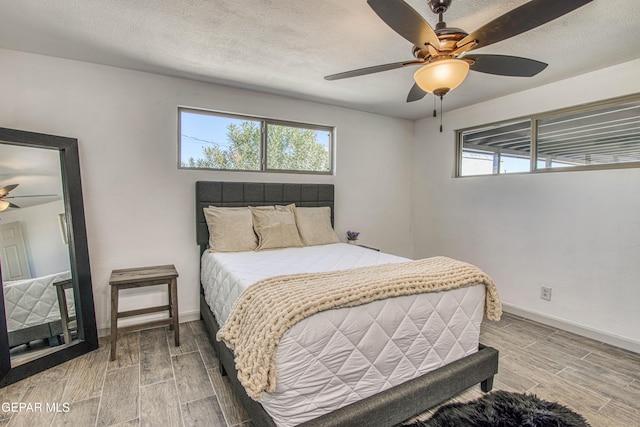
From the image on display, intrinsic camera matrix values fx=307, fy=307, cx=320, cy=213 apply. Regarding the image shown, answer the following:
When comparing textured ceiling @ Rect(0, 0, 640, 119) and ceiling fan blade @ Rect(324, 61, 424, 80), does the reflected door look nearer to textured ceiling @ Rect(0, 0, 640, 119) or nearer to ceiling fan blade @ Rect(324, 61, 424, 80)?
textured ceiling @ Rect(0, 0, 640, 119)

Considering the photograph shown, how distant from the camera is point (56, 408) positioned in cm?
184

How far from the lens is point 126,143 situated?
2844 mm

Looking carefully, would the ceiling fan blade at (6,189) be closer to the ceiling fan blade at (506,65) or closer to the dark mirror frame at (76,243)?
the dark mirror frame at (76,243)

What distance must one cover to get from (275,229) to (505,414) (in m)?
2.27

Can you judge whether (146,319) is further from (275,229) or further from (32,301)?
(275,229)

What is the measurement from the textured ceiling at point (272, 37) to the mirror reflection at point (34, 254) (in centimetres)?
94

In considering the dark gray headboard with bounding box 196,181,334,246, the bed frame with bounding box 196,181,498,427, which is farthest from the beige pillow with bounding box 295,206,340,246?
the bed frame with bounding box 196,181,498,427

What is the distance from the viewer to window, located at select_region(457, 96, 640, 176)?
271cm

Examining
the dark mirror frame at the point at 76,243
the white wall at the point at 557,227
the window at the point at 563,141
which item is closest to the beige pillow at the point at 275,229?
the dark mirror frame at the point at 76,243

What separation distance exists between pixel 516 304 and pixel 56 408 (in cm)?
407

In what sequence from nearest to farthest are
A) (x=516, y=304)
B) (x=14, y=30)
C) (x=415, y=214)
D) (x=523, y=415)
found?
(x=523, y=415)
(x=14, y=30)
(x=516, y=304)
(x=415, y=214)

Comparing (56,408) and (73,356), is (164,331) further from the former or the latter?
(56,408)

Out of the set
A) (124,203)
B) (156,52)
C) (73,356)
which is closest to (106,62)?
(156,52)

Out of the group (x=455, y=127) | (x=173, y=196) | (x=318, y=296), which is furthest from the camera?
(x=455, y=127)
